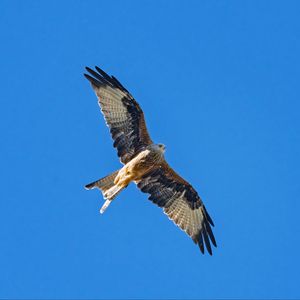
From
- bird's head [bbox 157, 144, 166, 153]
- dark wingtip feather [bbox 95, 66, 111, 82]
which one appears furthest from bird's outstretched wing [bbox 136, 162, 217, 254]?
dark wingtip feather [bbox 95, 66, 111, 82]

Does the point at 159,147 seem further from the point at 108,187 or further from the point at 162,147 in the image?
the point at 108,187

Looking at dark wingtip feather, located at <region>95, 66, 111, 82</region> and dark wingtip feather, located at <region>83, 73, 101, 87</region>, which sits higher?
dark wingtip feather, located at <region>95, 66, 111, 82</region>

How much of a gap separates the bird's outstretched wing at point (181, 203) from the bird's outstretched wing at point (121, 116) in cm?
77

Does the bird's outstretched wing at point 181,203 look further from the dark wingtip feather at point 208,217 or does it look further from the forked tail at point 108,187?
the forked tail at point 108,187

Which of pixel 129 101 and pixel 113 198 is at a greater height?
pixel 129 101

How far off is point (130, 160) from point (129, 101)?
1.15 m

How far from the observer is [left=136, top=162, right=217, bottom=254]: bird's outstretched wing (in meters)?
18.7

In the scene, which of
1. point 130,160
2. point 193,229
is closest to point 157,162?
point 130,160

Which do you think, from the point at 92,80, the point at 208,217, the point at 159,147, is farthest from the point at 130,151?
the point at 208,217

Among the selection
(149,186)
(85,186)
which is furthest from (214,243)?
(85,186)

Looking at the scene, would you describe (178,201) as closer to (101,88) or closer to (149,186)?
(149,186)

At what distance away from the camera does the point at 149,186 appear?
1875 cm

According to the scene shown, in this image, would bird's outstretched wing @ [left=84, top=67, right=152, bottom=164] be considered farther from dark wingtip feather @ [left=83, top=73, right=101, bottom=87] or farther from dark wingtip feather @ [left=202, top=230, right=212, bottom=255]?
dark wingtip feather @ [left=202, top=230, right=212, bottom=255]

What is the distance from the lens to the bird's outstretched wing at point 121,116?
715 inches
